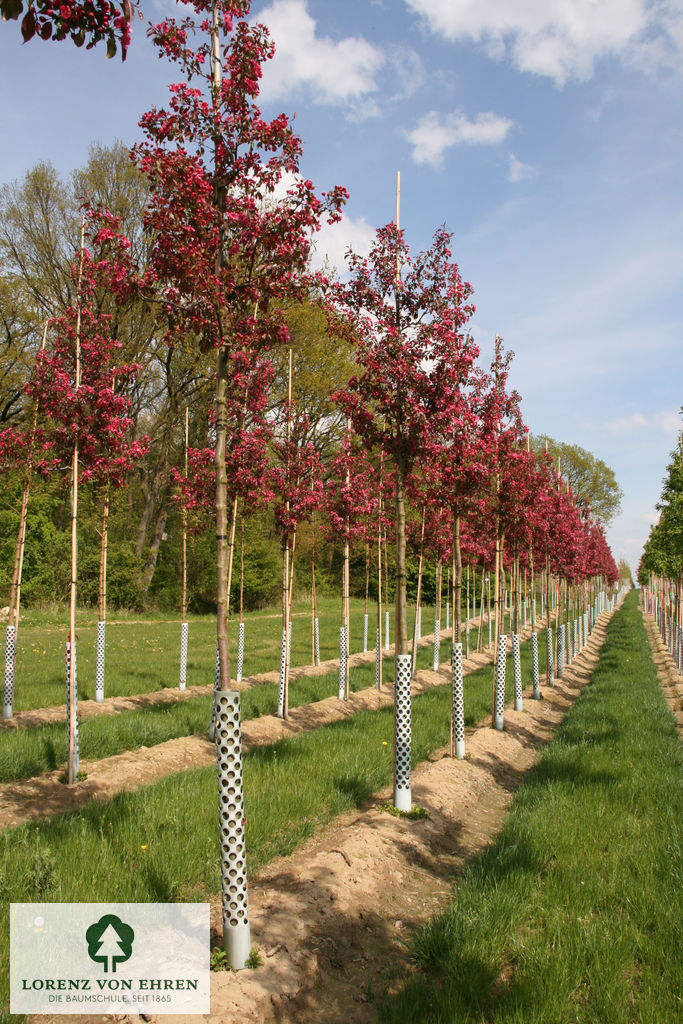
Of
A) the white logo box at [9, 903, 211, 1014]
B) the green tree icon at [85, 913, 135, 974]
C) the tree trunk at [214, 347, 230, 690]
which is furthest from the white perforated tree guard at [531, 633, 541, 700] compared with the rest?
the green tree icon at [85, 913, 135, 974]

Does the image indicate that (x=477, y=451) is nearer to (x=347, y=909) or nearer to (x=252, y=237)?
(x=252, y=237)

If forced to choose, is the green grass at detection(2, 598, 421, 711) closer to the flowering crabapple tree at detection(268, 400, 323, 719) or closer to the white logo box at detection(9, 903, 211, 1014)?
the flowering crabapple tree at detection(268, 400, 323, 719)

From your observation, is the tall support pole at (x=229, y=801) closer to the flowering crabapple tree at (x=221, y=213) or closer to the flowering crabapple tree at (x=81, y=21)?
the flowering crabapple tree at (x=221, y=213)

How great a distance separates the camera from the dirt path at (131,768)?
21.9ft

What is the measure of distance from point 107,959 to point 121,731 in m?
5.71

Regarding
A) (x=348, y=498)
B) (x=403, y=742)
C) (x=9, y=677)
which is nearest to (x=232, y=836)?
(x=403, y=742)

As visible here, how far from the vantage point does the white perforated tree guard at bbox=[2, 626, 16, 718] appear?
34.7 ft

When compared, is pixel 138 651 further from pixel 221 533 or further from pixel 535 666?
pixel 221 533

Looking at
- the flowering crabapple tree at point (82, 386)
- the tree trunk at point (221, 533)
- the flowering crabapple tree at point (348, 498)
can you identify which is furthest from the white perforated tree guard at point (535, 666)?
the tree trunk at point (221, 533)

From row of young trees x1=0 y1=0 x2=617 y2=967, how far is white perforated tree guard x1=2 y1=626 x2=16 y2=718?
10.6ft

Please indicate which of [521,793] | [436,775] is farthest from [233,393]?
[521,793]

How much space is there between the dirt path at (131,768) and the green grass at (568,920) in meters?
4.10

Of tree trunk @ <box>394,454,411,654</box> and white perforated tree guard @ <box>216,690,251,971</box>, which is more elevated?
tree trunk @ <box>394,454,411,654</box>

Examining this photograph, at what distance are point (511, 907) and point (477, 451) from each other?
18.8 ft
